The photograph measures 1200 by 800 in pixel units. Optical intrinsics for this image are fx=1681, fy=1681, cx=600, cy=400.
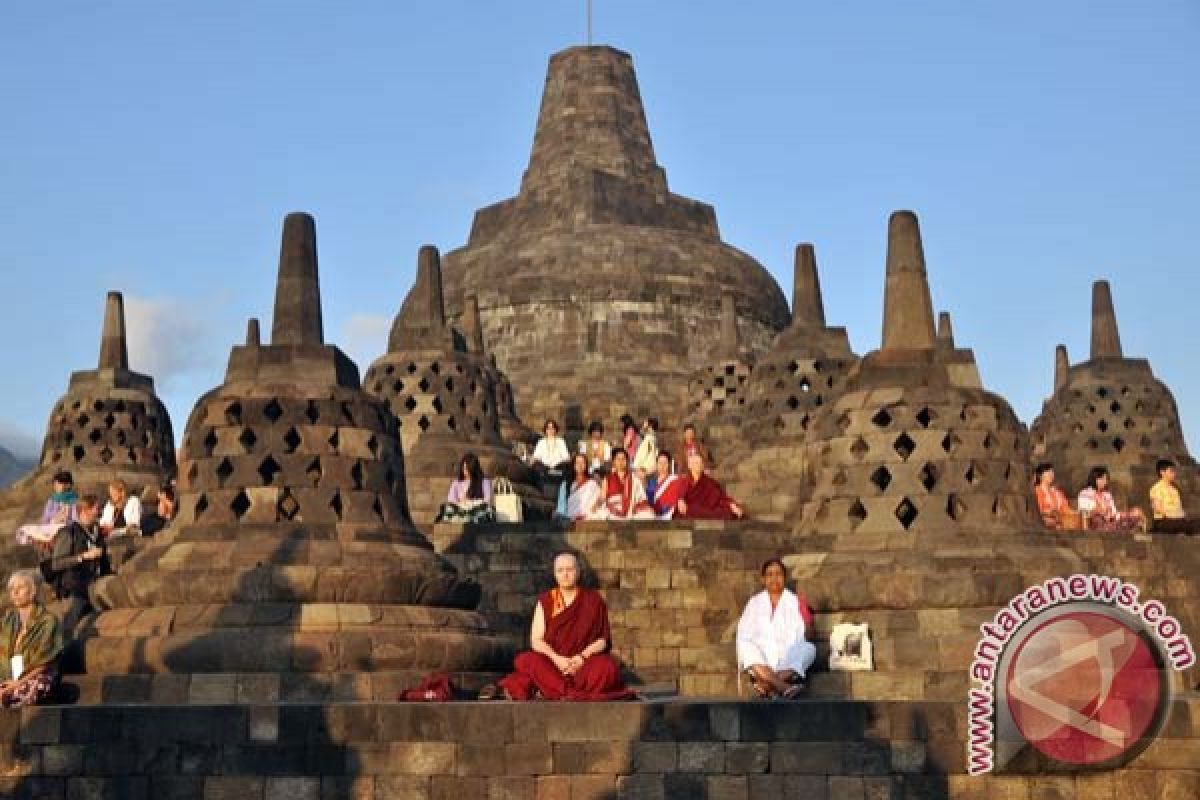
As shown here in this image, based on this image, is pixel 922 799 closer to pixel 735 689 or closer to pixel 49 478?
pixel 735 689

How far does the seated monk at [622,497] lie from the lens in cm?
1923

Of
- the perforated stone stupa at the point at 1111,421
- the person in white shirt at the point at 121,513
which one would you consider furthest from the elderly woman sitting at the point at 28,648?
the perforated stone stupa at the point at 1111,421

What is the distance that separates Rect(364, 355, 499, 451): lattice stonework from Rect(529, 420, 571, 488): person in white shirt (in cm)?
113

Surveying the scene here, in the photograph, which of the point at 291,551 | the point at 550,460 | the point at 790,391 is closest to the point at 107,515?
the point at 550,460

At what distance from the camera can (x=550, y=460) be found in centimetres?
2495

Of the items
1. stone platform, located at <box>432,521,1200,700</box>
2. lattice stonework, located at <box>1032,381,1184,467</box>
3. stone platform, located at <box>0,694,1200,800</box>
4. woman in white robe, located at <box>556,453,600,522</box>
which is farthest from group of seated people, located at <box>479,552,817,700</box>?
lattice stonework, located at <box>1032,381,1184,467</box>

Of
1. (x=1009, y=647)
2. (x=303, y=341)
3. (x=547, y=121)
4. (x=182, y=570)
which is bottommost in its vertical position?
(x=1009, y=647)

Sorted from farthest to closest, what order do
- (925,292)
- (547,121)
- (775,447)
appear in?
(547,121) < (775,447) < (925,292)

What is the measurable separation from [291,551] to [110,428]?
15660mm

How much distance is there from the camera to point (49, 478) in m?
26.2

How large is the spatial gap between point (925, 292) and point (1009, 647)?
6.91m

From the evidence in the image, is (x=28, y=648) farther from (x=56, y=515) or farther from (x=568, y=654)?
(x=56, y=515)

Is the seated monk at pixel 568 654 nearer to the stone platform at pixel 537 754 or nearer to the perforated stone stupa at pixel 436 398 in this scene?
the stone platform at pixel 537 754

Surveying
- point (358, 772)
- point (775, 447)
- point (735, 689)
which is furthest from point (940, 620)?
point (775, 447)
